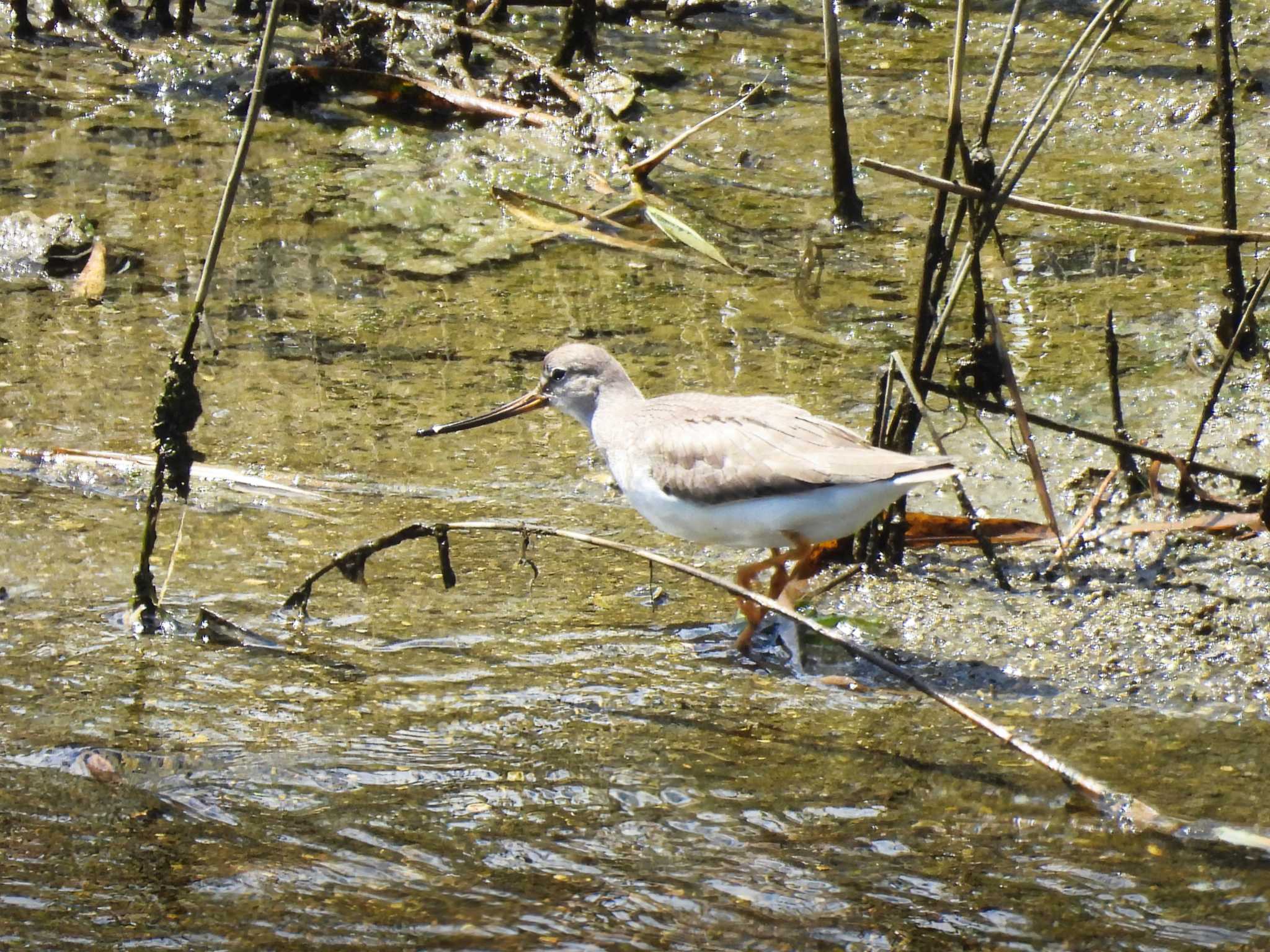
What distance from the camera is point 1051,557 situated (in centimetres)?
488

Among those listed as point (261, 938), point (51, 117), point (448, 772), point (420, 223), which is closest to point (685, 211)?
point (420, 223)

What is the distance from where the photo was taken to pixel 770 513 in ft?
14.9

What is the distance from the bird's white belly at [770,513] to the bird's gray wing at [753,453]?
0.03m

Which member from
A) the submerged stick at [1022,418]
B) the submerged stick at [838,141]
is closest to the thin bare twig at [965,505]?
the submerged stick at [1022,418]

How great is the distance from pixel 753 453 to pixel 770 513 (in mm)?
202

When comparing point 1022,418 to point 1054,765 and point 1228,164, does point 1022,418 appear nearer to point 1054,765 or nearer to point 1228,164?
point 1054,765

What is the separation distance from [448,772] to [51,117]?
626 centimetres

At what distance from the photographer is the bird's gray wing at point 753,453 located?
4.37 metres

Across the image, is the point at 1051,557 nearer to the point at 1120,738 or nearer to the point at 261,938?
the point at 1120,738

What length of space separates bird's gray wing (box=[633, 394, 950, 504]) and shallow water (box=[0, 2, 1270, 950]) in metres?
Result: 0.45

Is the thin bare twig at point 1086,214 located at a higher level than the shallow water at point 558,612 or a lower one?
higher

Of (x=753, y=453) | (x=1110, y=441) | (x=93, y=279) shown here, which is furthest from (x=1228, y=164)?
(x=93, y=279)

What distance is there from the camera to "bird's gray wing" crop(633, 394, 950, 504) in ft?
14.3

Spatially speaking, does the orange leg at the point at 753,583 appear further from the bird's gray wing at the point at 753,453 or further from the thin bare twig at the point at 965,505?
the thin bare twig at the point at 965,505
